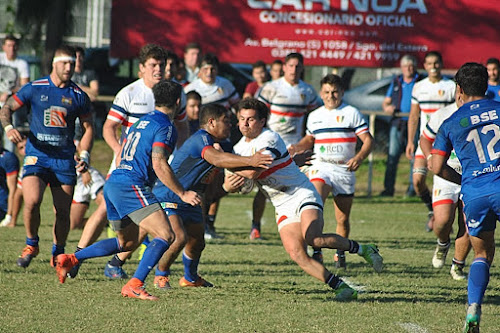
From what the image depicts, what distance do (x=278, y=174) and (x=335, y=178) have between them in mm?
2070

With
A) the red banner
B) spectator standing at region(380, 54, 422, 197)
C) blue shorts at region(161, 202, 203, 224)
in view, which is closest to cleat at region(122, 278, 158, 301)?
blue shorts at region(161, 202, 203, 224)

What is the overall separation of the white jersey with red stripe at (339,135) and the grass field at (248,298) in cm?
113

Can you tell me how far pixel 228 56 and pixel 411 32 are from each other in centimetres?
361

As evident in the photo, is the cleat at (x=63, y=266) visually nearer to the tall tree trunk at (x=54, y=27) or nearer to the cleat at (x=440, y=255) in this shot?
the cleat at (x=440, y=255)

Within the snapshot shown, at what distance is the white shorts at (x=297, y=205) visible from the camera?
24.4ft

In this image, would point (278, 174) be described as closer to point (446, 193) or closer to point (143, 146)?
point (143, 146)

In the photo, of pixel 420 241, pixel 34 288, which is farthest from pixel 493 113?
pixel 420 241

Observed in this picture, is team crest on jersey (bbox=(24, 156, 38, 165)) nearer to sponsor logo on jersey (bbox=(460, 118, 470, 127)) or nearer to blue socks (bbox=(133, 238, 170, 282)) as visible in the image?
blue socks (bbox=(133, 238, 170, 282))

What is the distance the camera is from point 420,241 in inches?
447

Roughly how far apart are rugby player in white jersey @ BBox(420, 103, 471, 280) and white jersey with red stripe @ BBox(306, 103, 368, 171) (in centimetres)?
88

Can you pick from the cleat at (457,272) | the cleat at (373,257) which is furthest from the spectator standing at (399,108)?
the cleat at (373,257)

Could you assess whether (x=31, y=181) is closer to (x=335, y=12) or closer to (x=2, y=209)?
(x=2, y=209)

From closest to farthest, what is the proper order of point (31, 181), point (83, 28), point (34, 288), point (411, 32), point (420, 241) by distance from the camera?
point (34, 288) < point (31, 181) < point (420, 241) < point (411, 32) < point (83, 28)

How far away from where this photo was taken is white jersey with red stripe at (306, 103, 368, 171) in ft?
31.2
